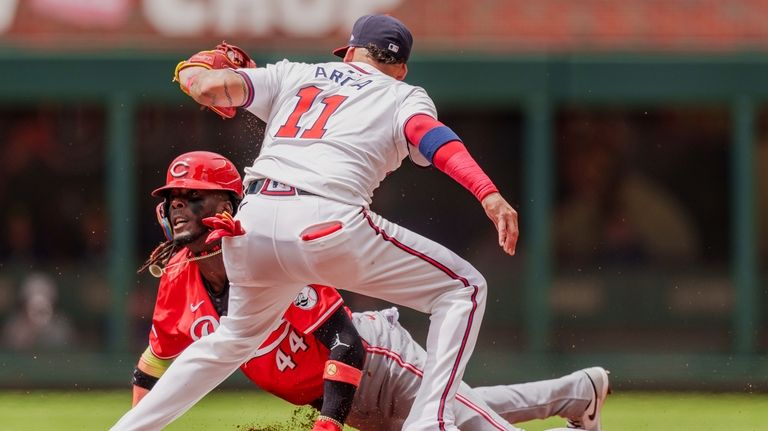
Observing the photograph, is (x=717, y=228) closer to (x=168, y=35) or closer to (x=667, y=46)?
(x=667, y=46)

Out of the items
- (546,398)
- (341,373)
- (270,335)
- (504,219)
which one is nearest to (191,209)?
(270,335)

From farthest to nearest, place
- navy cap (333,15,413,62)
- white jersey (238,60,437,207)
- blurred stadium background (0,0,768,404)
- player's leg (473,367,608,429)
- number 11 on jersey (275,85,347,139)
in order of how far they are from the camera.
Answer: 1. blurred stadium background (0,0,768,404)
2. player's leg (473,367,608,429)
3. navy cap (333,15,413,62)
4. number 11 on jersey (275,85,347,139)
5. white jersey (238,60,437,207)

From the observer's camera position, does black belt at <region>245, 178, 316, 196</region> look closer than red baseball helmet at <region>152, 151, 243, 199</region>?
Yes

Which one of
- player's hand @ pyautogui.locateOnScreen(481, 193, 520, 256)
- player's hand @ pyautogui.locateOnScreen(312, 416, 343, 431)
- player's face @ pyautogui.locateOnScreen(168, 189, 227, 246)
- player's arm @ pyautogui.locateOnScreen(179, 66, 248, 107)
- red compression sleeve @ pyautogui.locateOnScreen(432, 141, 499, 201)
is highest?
player's arm @ pyautogui.locateOnScreen(179, 66, 248, 107)

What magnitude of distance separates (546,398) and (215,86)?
6.48ft

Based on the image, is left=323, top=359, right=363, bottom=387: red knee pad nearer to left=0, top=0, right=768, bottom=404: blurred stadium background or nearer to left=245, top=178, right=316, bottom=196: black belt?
left=245, top=178, right=316, bottom=196: black belt

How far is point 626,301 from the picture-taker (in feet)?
35.6

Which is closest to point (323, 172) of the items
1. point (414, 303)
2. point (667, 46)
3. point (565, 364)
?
point (414, 303)

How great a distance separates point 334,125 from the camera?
5008 millimetres

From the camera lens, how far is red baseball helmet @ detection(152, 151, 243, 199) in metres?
5.46

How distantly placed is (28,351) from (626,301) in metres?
4.66

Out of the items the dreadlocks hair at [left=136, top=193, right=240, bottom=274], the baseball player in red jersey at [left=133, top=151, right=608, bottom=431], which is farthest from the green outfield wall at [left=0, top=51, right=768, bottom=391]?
the dreadlocks hair at [left=136, top=193, right=240, bottom=274]

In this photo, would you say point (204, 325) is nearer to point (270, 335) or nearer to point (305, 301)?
point (270, 335)

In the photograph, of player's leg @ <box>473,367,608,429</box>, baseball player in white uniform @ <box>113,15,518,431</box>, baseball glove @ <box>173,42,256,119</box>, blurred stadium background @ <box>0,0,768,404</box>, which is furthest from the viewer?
blurred stadium background @ <box>0,0,768,404</box>
